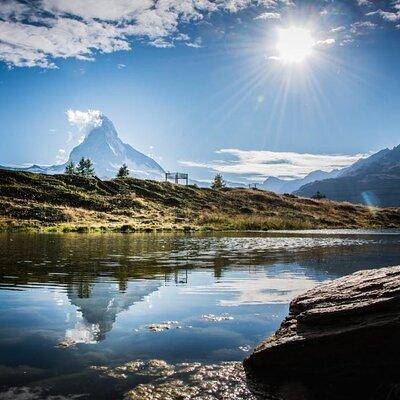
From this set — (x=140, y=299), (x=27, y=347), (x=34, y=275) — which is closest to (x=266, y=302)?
(x=140, y=299)

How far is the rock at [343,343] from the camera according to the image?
8.41 meters

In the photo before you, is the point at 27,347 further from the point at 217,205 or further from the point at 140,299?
the point at 217,205

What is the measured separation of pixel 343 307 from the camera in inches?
367

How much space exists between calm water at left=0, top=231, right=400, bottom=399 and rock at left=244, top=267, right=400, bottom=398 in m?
0.94

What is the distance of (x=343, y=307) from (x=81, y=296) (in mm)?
10431

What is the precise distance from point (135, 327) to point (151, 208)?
105 metres

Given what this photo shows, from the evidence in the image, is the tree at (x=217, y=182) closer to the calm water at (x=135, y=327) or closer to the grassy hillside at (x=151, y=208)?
the grassy hillside at (x=151, y=208)

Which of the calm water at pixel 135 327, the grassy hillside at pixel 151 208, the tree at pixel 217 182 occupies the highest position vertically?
the tree at pixel 217 182

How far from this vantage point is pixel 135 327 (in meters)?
12.5

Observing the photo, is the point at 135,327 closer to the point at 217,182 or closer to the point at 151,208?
the point at 151,208

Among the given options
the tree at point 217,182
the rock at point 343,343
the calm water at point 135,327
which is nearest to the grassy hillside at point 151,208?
the tree at point 217,182

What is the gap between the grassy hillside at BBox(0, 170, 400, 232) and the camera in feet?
289

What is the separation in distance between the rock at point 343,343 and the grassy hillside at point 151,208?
6706cm

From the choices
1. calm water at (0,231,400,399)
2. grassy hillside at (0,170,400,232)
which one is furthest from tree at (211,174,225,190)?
calm water at (0,231,400,399)
